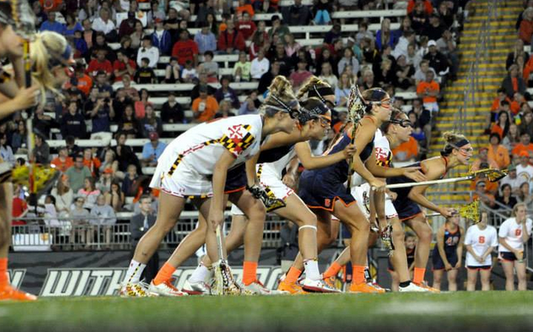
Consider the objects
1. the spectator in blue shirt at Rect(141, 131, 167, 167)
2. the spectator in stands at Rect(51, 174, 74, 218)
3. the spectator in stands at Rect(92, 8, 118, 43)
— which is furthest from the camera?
the spectator in stands at Rect(92, 8, 118, 43)

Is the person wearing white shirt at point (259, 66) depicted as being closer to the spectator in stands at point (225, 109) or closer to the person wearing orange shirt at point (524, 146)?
the spectator in stands at point (225, 109)

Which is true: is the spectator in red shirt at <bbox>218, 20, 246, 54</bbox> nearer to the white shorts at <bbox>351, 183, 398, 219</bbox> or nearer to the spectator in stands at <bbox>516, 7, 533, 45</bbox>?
the spectator in stands at <bbox>516, 7, 533, 45</bbox>

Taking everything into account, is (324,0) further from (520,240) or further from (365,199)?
(365,199)

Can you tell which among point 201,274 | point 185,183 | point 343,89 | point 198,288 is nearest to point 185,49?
point 343,89

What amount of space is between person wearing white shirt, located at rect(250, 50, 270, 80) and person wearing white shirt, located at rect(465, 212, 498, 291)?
759 cm

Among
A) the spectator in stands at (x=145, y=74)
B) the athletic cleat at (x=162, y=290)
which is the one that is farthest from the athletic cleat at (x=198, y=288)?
the spectator in stands at (x=145, y=74)

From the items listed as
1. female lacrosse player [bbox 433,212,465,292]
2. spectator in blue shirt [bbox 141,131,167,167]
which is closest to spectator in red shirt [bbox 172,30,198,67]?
spectator in blue shirt [bbox 141,131,167,167]

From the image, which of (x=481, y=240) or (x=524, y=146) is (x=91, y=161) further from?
(x=524, y=146)

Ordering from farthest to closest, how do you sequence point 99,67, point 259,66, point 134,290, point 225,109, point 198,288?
point 99,67, point 259,66, point 225,109, point 198,288, point 134,290

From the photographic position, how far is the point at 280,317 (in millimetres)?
6043

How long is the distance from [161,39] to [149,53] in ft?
1.59

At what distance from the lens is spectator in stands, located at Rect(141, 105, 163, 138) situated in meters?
24.3

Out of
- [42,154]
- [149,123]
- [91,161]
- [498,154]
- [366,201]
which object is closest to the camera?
[366,201]

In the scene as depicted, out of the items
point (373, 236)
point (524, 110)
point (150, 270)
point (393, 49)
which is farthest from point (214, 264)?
point (393, 49)
